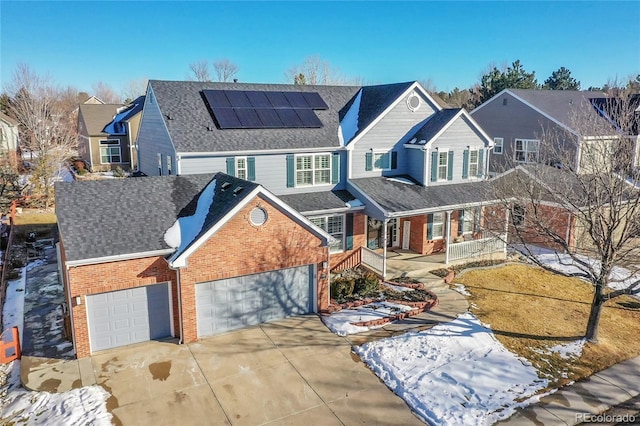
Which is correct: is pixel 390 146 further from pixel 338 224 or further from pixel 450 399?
pixel 450 399

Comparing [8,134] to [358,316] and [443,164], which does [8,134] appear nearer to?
[443,164]

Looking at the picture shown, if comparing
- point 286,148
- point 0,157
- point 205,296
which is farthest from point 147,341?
point 0,157

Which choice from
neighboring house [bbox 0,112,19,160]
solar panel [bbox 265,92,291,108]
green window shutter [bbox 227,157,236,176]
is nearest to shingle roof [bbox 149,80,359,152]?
green window shutter [bbox 227,157,236,176]

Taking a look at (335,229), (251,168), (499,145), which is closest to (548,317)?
(335,229)

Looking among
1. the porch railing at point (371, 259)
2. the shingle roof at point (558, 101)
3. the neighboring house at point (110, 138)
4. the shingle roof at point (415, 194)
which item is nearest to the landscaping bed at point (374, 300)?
the porch railing at point (371, 259)

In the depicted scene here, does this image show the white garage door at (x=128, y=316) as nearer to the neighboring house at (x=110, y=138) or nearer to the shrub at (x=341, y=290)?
the shrub at (x=341, y=290)
